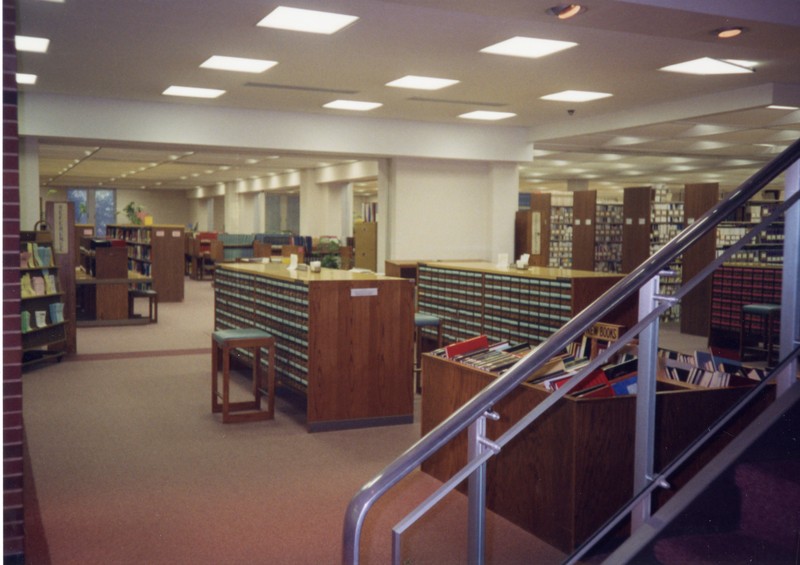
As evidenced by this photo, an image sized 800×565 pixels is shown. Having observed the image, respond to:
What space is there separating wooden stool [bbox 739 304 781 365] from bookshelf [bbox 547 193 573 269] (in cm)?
491

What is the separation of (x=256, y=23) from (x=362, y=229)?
707cm

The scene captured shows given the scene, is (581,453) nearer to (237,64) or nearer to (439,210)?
(237,64)

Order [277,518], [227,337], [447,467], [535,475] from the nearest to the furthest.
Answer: [535,475]
[277,518]
[447,467]
[227,337]

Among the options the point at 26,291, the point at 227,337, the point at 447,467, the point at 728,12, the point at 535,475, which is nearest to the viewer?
the point at 535,475

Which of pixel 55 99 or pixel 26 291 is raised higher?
pixel 55 99

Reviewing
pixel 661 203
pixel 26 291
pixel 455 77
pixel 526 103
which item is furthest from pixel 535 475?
pixel 661 203

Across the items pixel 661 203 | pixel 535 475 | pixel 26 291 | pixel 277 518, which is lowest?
pixel 277 518

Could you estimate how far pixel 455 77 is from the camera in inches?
315

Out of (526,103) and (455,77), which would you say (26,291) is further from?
(526,103)

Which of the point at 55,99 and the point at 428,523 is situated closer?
the point at 428,523

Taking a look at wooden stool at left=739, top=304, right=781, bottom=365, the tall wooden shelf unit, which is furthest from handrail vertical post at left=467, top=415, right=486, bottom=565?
the tall wooden shelf unit

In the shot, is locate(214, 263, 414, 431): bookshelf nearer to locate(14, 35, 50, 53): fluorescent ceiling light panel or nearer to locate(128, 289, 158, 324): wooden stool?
locate(14, 35, 50, 53): fluorescent ceiling light panel

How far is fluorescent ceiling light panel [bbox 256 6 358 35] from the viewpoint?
575 centimetres

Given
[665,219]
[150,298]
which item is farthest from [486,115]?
Result: [150,298]
